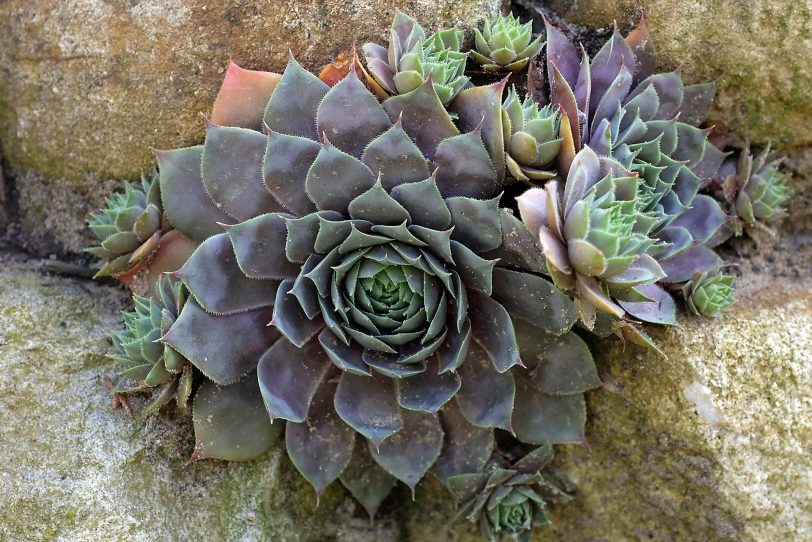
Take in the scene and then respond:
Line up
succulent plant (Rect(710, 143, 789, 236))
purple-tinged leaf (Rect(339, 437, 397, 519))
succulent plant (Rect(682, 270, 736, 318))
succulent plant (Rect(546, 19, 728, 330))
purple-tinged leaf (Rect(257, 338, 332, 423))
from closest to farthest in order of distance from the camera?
purple-tinged leaf (Rect(257, 338, 332, 423))
succulent plant (Rect(546, 19, 728, 330))
succulent plant (Rect(682, 270, 736, 318))
purple-tinged leaf (Rect(339, 437, 397, 519))
succulent plant (Rect(710, 143, 789, 236))

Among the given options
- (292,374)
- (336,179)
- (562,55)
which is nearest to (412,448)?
(292,374)

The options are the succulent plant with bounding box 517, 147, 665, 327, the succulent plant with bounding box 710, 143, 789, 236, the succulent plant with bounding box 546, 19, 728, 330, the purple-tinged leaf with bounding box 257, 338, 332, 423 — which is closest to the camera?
the succulent plant with bounding box 517, 147, 665, 327

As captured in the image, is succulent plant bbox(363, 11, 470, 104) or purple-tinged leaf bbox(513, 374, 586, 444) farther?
purple-tinged leaf bbox(513, 374, 586, 444)

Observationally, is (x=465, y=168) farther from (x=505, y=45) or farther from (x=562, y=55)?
(x=562, y=55)

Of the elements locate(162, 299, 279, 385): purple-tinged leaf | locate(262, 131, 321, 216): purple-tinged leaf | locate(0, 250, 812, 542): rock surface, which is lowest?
locate(0, 250, 812, 542): rock surface

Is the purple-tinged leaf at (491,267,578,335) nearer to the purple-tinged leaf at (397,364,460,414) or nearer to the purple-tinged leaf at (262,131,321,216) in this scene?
the purple-tinged leaf at (397,364,460,414)

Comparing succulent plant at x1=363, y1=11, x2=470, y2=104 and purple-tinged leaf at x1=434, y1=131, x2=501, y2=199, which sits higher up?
succulent plant at x1=363, y1=11, x2=470, y2=104

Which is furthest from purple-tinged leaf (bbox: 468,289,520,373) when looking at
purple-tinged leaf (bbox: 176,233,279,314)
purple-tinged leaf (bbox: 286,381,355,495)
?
purple-tinged leaf (bbox: 176,233,279,314)

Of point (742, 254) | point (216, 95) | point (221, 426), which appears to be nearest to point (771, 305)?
point (742, 254)
